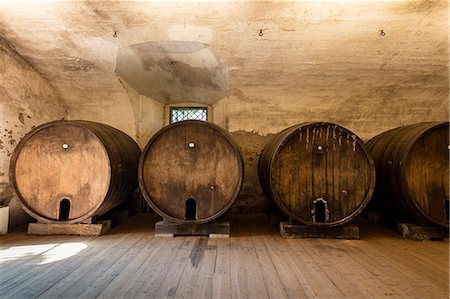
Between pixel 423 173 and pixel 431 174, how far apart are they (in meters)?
0.09

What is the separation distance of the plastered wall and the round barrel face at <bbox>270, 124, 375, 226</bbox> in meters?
3.09

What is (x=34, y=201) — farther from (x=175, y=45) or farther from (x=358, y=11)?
(x=358, y=11)

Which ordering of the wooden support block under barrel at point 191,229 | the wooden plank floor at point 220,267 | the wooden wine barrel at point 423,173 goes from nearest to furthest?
the wooden plank floor at point 220,267 → the wooden wine barrel at point 423,173 → the wooden support block under barrel at point 191,229

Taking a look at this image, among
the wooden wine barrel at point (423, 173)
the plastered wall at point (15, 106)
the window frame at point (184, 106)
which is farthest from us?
the window frame at point (184, 106)

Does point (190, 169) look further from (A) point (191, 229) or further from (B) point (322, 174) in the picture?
(B) point (322, 174)

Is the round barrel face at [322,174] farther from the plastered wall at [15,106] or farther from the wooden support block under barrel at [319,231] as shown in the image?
the plastered wall at [15,106]

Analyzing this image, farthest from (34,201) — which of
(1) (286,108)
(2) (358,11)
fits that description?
(2) (358,11)

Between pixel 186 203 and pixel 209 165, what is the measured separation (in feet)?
1.62

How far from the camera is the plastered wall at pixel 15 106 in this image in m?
3.31

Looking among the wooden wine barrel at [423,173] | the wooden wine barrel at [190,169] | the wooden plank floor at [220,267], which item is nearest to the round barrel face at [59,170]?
the wooden plank floor at [220,267]

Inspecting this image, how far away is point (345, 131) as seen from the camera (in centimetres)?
304

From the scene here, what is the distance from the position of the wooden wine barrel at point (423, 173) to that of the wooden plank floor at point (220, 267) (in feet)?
1.15

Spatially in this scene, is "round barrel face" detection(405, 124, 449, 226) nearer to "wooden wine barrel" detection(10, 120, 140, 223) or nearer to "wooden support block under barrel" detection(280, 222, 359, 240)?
"wooden support block under barrel" detection(280, 222, 359, 240)

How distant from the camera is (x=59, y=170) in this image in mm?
3020
